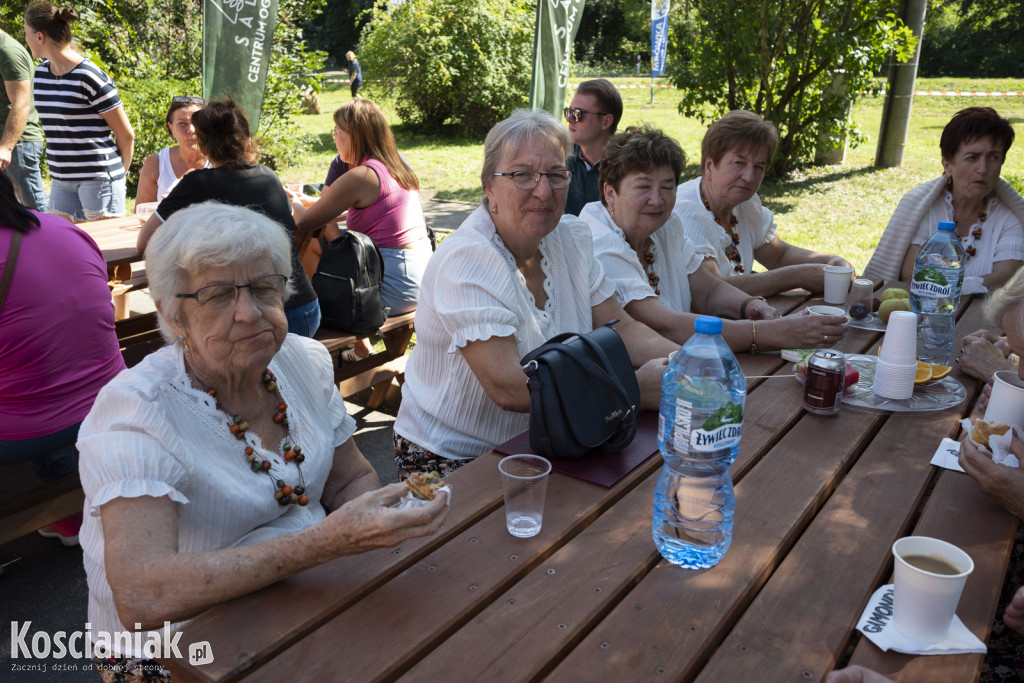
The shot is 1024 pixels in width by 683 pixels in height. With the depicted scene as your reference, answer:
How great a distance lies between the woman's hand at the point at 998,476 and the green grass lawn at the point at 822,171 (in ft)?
7.55

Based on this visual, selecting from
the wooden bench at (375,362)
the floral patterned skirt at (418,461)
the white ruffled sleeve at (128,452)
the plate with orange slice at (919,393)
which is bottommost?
the wooden bench at (375,362)

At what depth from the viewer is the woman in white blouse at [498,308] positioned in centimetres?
226

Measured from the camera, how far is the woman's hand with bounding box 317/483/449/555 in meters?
1.55

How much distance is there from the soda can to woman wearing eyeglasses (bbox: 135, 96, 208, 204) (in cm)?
406

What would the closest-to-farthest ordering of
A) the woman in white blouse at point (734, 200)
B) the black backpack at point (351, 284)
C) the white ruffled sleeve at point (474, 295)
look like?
the white ruffled sleeve at point (474, 295)
the woman in white blouse at point (734, 200)
the black backpack at point (351, 284)

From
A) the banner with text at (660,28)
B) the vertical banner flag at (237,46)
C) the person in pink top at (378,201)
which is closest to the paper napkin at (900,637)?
the person in pink top at (378,201)

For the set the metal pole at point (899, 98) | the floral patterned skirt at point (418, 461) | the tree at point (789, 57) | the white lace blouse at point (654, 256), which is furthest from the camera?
the metal pole at point (899, 98)

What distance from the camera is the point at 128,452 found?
5.43 ft

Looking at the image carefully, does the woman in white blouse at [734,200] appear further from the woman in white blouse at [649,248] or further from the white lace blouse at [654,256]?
the woman in white blouse at [649,248]

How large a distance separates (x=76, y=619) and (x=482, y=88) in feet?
45.1

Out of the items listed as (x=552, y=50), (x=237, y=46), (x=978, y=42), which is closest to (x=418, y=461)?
(x=237, y=46)

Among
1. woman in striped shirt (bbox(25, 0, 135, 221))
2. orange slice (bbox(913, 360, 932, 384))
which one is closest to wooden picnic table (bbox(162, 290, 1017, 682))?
orange slice (bbox(913, 360, 932, 384))

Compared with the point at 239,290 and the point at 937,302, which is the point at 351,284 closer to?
the point at 239,290

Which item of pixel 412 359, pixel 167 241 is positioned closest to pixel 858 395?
pixel 412 359
